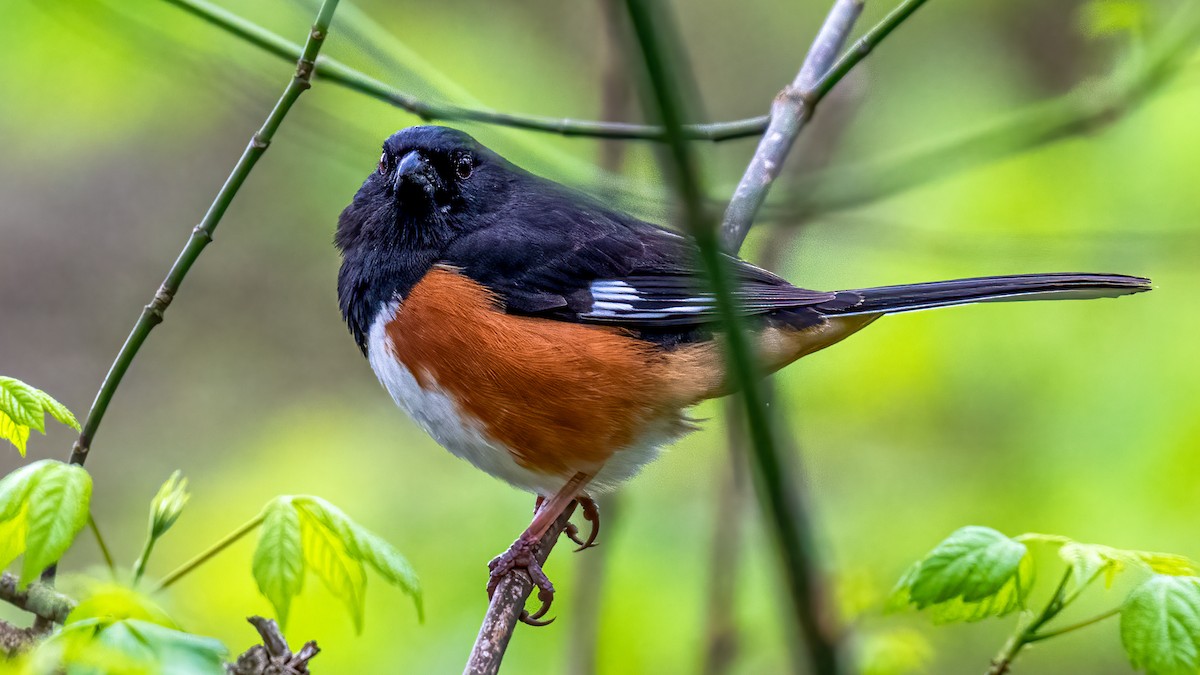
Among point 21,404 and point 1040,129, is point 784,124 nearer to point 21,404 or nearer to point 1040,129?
point 1040,129

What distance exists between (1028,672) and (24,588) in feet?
12.4

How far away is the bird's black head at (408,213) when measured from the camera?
107 inches

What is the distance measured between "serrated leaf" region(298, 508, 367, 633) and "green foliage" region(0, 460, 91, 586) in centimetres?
30

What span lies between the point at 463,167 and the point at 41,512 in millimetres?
1648

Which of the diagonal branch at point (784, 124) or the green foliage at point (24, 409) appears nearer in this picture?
the green foliage at point (24, 409)

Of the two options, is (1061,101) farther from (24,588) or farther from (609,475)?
(24,588)

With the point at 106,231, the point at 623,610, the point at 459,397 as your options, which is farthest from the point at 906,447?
the point at 106,231

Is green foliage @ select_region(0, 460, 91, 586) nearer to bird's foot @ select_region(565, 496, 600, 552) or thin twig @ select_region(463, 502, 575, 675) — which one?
thin twig @ select_region(463, 502, 575, 675)

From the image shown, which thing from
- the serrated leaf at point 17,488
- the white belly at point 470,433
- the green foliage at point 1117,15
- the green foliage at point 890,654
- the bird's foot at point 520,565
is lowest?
the green foliage at point 890,654

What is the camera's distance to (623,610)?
3.00m

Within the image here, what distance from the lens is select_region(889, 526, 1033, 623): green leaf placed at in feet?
5.38

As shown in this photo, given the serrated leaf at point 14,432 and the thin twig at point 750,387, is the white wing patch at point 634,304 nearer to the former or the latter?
the serrated leaf at point 14,432

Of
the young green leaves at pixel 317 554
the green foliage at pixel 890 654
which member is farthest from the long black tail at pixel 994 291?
the young green leaves at pixel 317 554

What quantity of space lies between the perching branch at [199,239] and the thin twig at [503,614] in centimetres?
74
